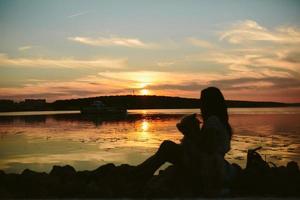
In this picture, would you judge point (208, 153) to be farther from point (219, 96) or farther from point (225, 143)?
point (219, 96)

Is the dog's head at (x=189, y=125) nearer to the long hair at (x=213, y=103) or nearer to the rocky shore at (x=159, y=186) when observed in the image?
the long hair at (x=213, y=103)

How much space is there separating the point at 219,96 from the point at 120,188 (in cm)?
176

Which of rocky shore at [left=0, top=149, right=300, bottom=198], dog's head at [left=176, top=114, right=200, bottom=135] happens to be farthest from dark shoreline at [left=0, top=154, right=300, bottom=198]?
dog's head at [left=176, top=114, right=200, bottom=135]

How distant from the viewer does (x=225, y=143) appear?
509 centimetres

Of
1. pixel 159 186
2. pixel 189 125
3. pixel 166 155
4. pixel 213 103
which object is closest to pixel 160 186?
pixel 159 186

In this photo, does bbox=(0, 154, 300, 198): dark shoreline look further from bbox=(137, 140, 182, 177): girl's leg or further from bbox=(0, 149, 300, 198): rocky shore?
bbox=(137, 140, 182, 177): girl's leg

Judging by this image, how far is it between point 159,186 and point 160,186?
1cm

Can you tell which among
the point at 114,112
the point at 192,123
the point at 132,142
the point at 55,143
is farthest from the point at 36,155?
A: the point at 114,112

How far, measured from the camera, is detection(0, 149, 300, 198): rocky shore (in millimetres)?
5207

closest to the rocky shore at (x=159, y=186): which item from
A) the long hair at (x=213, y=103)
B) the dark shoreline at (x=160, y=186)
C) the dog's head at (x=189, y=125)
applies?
the dark shoreline at (x=160, y=186)

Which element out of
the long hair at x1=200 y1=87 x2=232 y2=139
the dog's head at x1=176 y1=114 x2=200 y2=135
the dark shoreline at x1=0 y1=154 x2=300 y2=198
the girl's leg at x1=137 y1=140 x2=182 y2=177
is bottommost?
the dark shoreline at x1=0 y1=154 x2=300 y2=198

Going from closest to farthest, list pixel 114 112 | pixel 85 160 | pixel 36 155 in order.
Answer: pixel 85 160 → pixel 36 155 → pixel 114 112

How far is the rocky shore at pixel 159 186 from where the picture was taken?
5.21m

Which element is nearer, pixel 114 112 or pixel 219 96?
pixel 219 96
